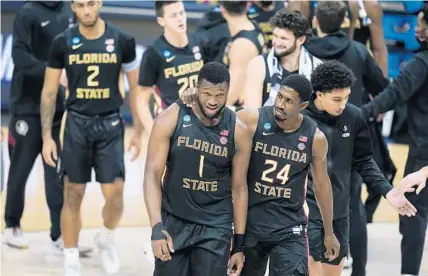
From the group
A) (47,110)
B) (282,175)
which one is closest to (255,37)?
(47,110)

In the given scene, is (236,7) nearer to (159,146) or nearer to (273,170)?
(273,170)

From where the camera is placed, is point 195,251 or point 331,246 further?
point 331,246

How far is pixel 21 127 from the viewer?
8.84 m

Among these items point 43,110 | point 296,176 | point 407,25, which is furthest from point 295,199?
point 407,25

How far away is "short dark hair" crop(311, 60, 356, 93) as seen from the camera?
6648 mm

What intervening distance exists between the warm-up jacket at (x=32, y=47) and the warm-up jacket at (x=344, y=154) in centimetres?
290

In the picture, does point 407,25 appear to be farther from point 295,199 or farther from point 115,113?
point 295,199

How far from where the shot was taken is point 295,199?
20.4 ft

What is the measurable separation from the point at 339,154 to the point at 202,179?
4.43ft

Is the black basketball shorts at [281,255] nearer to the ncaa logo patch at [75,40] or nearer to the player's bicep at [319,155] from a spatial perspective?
the player's bicep at [319,155]

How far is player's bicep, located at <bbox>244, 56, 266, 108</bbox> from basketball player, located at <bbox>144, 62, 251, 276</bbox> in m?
1.38

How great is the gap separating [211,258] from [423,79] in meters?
2.69

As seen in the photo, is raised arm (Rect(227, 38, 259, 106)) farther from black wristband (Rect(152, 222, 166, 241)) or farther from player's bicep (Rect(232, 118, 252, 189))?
black wristband (Rect(152, 222, 166, 241))

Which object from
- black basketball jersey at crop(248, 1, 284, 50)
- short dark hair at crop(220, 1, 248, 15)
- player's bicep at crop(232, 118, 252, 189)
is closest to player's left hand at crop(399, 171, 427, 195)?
player's bicep at crop(232, 118, 252, 189)
